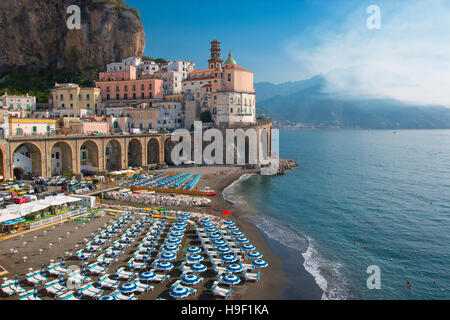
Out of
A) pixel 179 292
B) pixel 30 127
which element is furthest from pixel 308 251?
pixel 30 127

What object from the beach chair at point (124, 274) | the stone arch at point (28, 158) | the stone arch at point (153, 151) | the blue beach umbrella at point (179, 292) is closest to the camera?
the blue beach umbrella at point (179, 292)

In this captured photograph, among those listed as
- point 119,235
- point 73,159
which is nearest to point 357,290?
point 119,235

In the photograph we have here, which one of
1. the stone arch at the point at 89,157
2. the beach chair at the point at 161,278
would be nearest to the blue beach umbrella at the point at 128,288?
the beach chair at the point at 161,278

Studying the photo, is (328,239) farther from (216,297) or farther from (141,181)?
(141,181)

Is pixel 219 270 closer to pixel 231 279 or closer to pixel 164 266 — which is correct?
pixel 231 279

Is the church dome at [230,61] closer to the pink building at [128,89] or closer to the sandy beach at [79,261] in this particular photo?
the pink building at [128,89]

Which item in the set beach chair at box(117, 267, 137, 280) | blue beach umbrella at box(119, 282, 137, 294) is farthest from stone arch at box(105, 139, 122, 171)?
blue beach umbrella at box(119, 282, 137, 294)

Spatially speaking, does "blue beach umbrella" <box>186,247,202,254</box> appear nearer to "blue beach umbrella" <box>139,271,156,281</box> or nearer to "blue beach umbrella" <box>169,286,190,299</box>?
"blue beach umbrella" <box>139,271,156,281</box>
